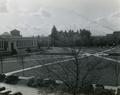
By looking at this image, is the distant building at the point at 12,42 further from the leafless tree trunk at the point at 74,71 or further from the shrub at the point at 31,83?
the leafless tree trunk at the point at 74,71

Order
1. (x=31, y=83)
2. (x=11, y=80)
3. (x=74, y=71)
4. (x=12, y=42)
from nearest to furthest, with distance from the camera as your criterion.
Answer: (x=74, y=71), (x=31, y=83), (x=11, y=80), (x=12, y=42)

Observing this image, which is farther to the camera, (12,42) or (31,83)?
(12,42)

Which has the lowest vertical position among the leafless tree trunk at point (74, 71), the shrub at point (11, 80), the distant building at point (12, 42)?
the shrub at point (11, 80)

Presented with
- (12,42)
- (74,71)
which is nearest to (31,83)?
(74,71)

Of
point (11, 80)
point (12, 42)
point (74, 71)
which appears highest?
point (12, 42)

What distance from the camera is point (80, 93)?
13.3 m

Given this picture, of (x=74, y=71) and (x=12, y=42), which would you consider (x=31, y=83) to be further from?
(x=12, y=42)

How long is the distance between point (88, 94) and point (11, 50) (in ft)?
143

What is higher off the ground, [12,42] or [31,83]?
[12,42]

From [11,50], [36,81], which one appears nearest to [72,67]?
[36,81]

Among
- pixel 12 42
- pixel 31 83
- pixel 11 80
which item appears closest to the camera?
pixel 31 83

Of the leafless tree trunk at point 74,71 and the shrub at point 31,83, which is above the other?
the leafless tree trunk at point 74,71

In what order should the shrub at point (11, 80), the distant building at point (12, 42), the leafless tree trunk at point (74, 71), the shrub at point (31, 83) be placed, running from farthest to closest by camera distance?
the distant building at point (12, 42) → the shrub at point (11, 80) → the shrub at point (31, 83) → the leafless tree trunk at point (74, 71)

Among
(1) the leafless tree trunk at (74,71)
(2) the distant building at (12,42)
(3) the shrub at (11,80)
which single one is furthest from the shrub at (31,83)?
(2) the distant building at (12,42)
